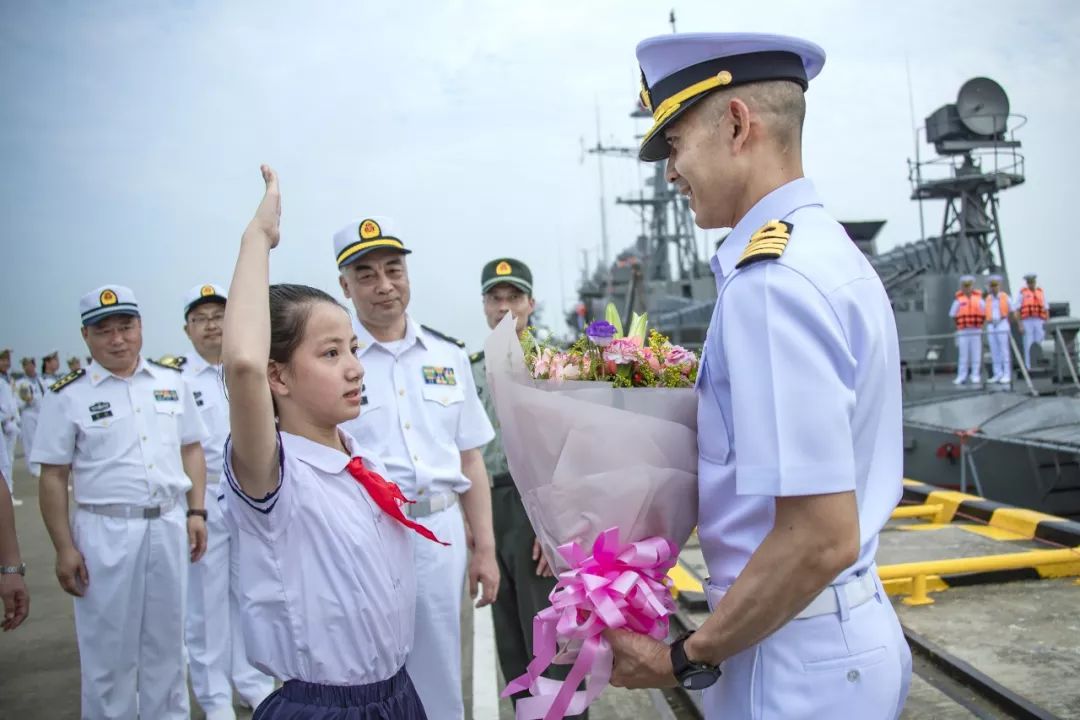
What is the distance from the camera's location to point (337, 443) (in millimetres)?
2236

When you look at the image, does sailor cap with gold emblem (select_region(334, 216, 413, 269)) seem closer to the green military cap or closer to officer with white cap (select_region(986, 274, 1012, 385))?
the green military cap

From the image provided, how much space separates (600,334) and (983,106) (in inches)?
818

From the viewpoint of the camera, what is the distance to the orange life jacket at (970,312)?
1453 centimetres

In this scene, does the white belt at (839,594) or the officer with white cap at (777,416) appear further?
the white belt at (839,594)

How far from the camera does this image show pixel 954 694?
3.36m

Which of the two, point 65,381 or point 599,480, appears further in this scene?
point 65,381

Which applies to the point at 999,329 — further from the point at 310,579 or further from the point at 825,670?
the point at 310,579

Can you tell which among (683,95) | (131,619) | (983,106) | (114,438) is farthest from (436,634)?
(983,106)

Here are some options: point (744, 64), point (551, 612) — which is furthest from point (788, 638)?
point (744, 64)

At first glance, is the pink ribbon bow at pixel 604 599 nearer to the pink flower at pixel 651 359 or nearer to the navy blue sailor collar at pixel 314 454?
the pink flower at pixel 651 359

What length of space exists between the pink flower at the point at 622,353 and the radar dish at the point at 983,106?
20449mm

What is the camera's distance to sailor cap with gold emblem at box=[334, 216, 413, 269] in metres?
3.46

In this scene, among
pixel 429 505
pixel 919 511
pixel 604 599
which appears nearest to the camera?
pixel 604 599

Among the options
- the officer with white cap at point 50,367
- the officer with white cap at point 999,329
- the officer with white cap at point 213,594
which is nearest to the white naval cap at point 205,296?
the officer with white cap at point 213,594
